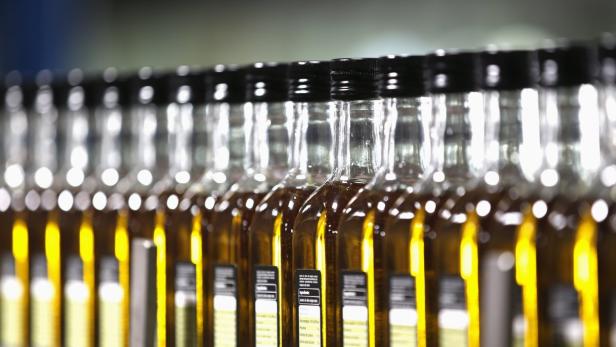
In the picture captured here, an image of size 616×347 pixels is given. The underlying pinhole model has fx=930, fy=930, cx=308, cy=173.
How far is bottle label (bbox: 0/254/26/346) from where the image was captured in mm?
1490

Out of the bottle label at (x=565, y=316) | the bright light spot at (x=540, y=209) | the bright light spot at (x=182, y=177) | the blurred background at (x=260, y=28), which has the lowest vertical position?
the bottle label at (x=565, y=316)

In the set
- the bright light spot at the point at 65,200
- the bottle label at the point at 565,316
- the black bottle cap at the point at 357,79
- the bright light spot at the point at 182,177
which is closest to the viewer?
the bottle label at the point at 565,316

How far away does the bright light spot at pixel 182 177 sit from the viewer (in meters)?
1.28

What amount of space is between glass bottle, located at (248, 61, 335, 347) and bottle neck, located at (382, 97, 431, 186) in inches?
2.8

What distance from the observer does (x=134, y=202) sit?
1300 mm

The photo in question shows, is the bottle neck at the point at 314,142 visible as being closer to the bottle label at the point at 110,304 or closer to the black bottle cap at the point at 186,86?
the black bottle cap at the point at 186,86

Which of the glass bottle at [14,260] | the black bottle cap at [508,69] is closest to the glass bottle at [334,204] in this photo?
the black bottle cap at [508,69]

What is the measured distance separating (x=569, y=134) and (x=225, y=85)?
0.42m

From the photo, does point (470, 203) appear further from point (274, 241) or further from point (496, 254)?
point (274, 241)

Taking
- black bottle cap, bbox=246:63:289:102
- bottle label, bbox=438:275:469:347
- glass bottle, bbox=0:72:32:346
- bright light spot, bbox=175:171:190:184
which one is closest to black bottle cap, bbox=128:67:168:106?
bright light spot, bbox=175:171:190:184

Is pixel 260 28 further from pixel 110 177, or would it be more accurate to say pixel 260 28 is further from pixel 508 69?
pixel 508 69

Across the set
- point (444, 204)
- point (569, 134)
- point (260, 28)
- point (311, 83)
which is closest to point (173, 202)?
point (311, 83)

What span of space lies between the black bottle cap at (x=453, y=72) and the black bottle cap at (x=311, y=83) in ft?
0.39

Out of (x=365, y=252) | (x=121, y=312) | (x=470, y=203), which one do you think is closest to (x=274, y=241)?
(x=365, y=252)
